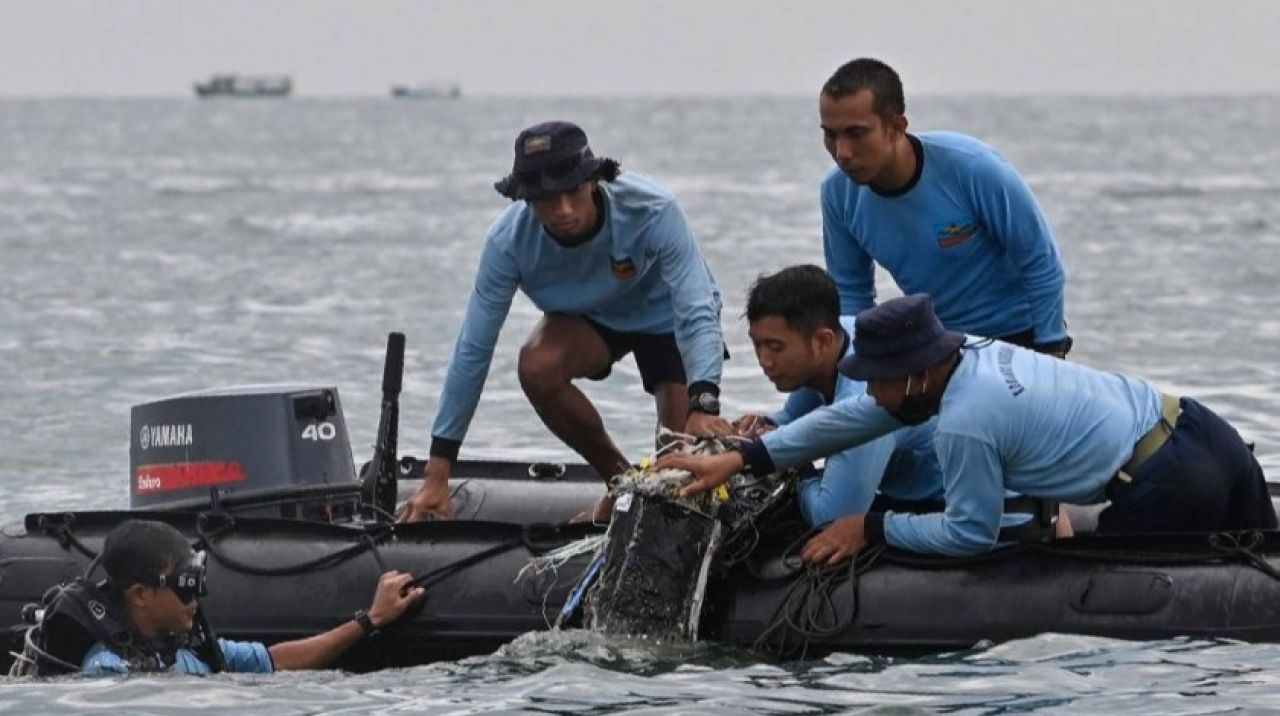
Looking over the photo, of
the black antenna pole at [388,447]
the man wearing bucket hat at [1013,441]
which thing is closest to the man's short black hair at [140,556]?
the man wearing bucket hat at [1013,441]

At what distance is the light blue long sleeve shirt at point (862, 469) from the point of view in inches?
328

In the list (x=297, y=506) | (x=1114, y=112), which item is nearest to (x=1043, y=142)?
(x=1114, y=112)

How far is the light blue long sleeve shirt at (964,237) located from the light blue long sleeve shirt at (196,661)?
2.42 metres

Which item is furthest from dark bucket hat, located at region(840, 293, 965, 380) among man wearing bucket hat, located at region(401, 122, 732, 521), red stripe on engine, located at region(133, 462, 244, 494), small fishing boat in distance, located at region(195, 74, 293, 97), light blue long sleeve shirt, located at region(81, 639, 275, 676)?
small fishing boat in distance, located at region(195, 74, 293, 97)

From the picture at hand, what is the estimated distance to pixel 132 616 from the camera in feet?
26.2

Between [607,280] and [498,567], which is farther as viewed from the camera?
[607,280]

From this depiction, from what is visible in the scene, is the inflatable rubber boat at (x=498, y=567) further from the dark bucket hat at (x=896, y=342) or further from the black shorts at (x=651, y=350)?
the dark bucket hat at (x=896, y=342)

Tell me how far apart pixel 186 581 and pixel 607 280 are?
2.27 meters

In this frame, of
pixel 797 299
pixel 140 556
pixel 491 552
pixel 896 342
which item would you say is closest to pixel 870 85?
pixel 797 299

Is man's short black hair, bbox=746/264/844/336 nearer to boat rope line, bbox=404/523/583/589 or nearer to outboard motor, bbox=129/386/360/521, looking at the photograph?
boat rope line, bbox=404/523/583/589

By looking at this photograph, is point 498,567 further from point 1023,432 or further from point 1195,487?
point 1195,487

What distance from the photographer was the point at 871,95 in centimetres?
850

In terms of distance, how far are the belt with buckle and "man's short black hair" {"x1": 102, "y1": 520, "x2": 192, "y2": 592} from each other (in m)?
2.89

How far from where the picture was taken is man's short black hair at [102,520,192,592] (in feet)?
25.8
